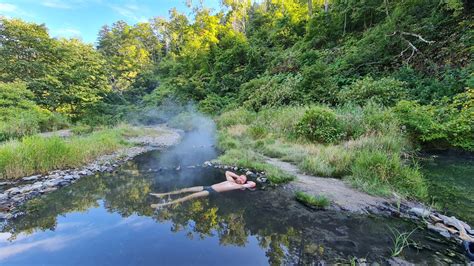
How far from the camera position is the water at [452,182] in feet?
15.0

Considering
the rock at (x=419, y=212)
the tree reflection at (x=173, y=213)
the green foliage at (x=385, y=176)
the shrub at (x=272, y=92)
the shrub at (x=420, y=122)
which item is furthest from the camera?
the shrub at (x=272, y=92)

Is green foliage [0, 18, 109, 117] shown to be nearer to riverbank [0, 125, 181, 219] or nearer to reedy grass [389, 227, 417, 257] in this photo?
riverbank [0, 125, 181, 219]

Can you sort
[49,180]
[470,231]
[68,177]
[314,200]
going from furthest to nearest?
[68,177] < [49,180] < [314,200] < [470,231]

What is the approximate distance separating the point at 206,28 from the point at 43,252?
29.8m

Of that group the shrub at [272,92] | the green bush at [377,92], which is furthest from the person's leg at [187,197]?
the shrub at [272,92]

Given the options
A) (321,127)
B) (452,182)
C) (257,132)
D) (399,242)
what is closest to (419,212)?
(399,242)

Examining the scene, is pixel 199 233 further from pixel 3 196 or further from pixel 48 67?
pixel 48 67

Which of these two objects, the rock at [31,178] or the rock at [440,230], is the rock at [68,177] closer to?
the rock at [31,178]

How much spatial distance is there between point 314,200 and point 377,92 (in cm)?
787

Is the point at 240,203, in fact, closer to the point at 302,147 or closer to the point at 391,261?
the point at 391,261

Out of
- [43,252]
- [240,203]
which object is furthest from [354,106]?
[43,252]

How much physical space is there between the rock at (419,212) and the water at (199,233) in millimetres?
474

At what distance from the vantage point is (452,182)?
5844 mm

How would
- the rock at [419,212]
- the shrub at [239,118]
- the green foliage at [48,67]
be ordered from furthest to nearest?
the green foliage at [48,67] → the shrub at [239,118] → the rock at [419,212]
